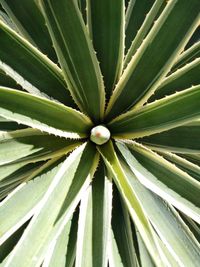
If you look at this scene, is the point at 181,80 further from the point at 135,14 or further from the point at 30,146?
the point at 30,146

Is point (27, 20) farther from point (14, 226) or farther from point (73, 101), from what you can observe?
point (14, 226)

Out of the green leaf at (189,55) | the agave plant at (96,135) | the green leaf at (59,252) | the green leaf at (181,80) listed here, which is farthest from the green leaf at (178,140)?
the green leaf at (59,252)

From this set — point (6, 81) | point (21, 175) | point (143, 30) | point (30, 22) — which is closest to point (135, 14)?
point (143, 30)

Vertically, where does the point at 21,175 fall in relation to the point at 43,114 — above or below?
below

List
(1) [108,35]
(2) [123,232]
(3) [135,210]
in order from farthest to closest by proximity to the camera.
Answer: (2) [123,232], (1) [108,35], (3) [135,210]

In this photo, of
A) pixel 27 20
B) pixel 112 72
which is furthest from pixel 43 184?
pixel 27 20

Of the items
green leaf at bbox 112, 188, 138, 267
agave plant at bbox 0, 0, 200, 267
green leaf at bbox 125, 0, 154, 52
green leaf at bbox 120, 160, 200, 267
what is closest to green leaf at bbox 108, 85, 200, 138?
agave plant at bbox 0, 0, 200, 267
